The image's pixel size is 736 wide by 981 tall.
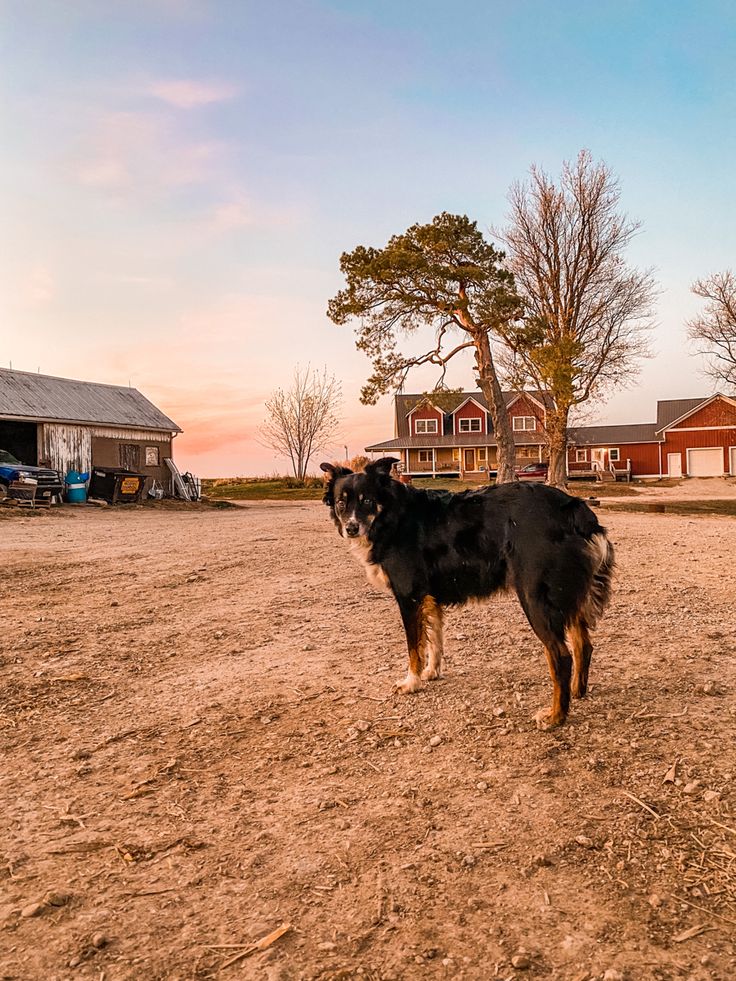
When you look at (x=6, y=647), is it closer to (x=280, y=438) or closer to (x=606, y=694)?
(x=606, y=694)

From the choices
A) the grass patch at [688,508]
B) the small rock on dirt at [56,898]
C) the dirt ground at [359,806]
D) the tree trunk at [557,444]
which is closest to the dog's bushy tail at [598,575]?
the dirt ground at [359,806]

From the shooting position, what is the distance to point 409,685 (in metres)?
4.33

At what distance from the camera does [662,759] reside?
3.26m

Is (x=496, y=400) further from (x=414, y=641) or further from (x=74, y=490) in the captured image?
(x=414, y=641)

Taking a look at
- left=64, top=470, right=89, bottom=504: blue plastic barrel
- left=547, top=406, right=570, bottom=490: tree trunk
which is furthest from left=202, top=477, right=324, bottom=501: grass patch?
left=547, top=406, right=570, bottom=490: tree trunk

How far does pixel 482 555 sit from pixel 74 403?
34870 millimetres

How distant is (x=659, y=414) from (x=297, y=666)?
2603 inches

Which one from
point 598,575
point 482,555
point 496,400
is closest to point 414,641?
A: point 482,555

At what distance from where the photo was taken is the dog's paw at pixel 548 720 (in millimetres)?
3662

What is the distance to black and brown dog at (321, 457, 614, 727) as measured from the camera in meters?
3.85

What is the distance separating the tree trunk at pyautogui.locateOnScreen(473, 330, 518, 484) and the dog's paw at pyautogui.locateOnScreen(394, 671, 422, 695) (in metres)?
24.2

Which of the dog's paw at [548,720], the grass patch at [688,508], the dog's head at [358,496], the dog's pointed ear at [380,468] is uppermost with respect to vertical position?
the dog's pointed ear at [380,468]

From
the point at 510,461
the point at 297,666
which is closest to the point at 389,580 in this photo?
the point at 297,666

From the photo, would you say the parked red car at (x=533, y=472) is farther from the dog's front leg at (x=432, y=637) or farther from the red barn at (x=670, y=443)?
the dog's front leg at (x=432, y=637)
